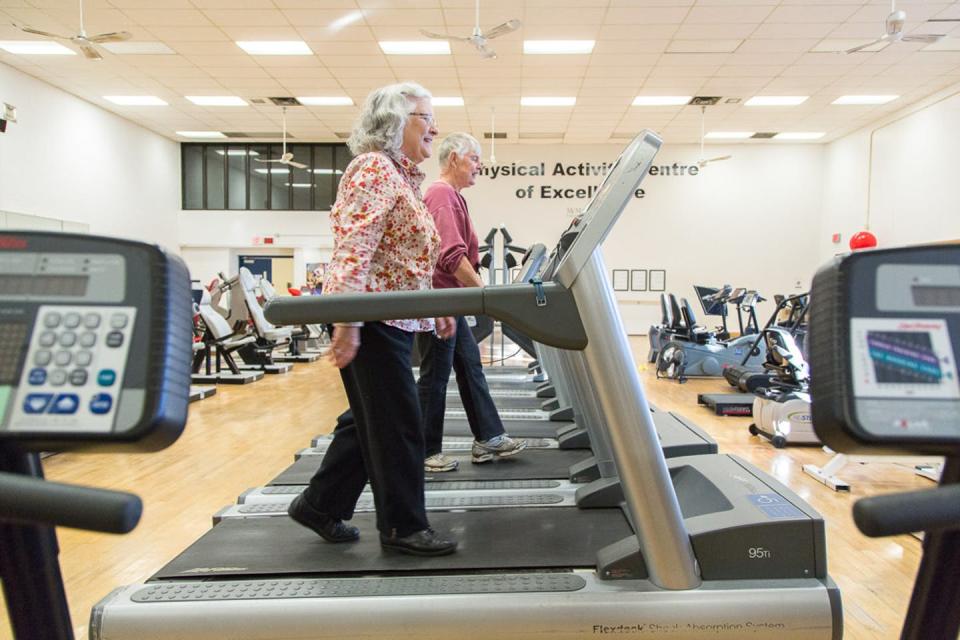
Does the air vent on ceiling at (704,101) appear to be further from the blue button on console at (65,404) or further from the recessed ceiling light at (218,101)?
the blue button on console at (65,404)

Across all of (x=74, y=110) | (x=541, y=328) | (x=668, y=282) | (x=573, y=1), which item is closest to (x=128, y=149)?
(x=74, y=110)

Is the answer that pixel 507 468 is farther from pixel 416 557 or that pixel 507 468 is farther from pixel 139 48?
pixel 139 48

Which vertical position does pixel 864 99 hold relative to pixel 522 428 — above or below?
above

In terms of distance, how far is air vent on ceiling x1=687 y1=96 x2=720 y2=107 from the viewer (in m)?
9.34

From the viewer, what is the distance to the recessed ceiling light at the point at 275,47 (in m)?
7.32

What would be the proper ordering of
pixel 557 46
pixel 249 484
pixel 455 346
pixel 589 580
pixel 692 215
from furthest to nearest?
pixel 692 215 → pixel 557 46 → pixel 249 484 → pixel 455 346 → pixel 589 580

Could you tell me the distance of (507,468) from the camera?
2.69 metres

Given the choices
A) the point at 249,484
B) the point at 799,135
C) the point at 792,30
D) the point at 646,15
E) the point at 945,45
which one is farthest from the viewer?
the point at 799,135

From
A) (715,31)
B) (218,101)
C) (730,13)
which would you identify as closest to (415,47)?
(715,31)

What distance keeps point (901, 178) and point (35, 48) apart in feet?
38.2

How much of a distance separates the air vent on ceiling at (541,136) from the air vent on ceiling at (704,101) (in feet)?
8.59

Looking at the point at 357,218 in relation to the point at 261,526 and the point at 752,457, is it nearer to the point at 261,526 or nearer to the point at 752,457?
the point at 261,526

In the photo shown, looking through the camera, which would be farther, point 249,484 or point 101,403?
point 249,484

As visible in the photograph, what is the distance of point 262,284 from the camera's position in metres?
8.14
